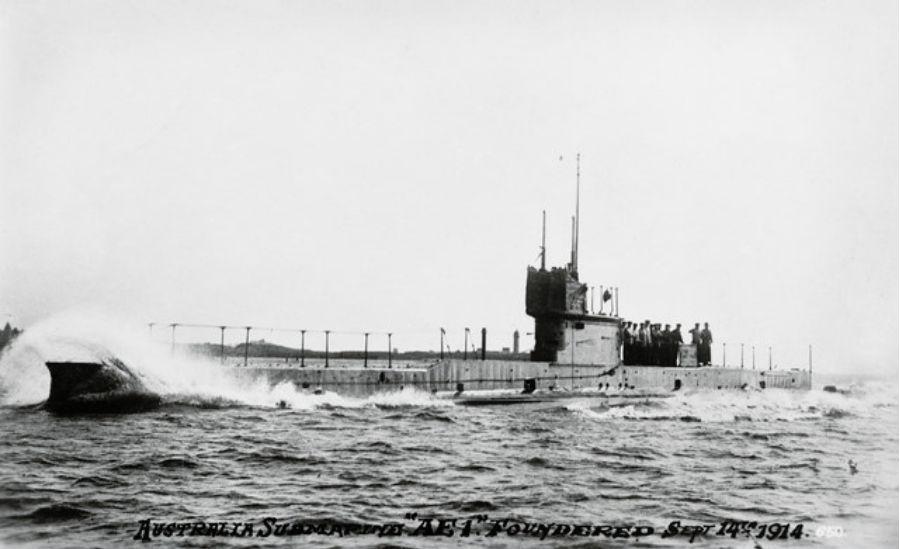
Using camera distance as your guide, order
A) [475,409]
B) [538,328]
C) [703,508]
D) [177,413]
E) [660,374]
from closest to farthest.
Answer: [703,508], [177,413], [475,409], [538,328], [660,374]

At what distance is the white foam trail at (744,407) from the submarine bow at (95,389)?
1554cm

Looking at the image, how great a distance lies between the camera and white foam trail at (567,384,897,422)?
30.8 metres

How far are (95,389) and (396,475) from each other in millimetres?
13639

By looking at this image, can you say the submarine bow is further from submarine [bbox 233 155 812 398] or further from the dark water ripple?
submarine [bbox 233 155 812 398]

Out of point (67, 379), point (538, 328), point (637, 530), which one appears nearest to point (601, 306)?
point (538, 328)

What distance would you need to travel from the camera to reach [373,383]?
2925 cm

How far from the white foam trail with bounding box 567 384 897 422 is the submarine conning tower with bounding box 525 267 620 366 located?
118 inches

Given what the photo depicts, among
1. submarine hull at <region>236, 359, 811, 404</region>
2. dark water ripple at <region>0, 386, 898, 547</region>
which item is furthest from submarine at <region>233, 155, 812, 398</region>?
dark water ripple at <region>0, 386, 898, 547</region>

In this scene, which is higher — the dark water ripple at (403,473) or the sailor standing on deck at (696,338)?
the sailor standing on deck at (696,338)

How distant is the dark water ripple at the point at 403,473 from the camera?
1116 centimetres

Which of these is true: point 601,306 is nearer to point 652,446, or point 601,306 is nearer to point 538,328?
point 538,328

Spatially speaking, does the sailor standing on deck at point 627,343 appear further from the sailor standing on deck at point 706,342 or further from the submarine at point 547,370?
the sailor standing on deck at point 706,342

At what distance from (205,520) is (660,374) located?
3119cm

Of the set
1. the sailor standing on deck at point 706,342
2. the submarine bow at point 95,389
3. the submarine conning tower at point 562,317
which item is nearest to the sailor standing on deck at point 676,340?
the sailor standing on deck at point 706,342
